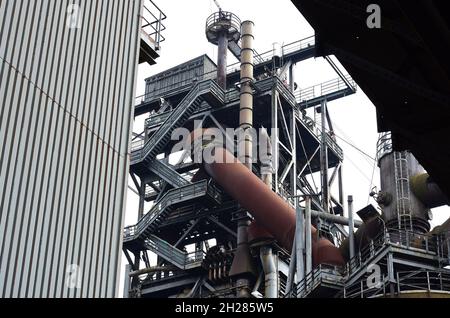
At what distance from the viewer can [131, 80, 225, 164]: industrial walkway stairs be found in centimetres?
5247

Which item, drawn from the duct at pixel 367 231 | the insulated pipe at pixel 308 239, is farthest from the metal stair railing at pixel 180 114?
the duct at pixel 367 231

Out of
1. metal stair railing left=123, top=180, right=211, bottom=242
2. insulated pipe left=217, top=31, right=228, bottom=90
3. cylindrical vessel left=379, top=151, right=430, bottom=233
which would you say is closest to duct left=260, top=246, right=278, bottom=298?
metal stair railing left=123, top=180, right=211, bottom=242

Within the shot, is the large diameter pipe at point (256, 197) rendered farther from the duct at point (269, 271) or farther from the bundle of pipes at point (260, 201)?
the duct at point (269, 271)

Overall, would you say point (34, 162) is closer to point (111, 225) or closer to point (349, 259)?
point (111, 225)

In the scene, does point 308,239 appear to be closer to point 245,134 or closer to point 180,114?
point 245,134

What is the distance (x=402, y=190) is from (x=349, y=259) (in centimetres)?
368

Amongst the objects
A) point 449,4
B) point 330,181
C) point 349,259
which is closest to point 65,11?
point 449,4

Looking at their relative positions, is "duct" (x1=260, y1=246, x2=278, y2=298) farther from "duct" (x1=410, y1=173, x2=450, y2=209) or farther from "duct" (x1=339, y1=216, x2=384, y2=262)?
"duct" (x1=410, y1=173, x2=450, y2=209)

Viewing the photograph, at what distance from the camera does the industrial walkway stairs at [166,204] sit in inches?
1919

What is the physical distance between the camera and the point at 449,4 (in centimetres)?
1130

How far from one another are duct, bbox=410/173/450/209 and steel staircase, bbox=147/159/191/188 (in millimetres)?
16772

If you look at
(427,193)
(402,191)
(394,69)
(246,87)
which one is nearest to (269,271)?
(402,191)

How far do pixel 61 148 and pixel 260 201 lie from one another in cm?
2700

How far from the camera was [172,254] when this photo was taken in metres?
50.0
